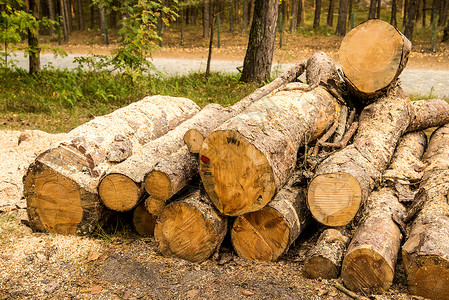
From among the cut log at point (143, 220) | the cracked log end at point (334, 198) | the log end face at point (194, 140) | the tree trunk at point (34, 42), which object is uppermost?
the tree trunk at point (34, 42)

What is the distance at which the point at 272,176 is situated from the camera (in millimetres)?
3197

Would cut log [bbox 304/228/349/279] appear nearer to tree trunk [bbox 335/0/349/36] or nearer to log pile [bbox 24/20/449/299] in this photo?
log pile [bbox 24/20/449/299]

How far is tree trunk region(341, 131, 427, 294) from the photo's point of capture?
3.00 metres

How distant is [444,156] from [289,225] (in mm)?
2104

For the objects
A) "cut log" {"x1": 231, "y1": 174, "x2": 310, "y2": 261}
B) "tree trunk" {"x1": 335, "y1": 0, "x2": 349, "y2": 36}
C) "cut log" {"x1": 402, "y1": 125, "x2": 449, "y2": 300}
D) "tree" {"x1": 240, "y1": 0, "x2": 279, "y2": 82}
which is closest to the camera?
"cut log" {"x1": 402, "y1": 125, "x2": 449, "y2": 300}

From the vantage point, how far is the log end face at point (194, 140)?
12.9ft

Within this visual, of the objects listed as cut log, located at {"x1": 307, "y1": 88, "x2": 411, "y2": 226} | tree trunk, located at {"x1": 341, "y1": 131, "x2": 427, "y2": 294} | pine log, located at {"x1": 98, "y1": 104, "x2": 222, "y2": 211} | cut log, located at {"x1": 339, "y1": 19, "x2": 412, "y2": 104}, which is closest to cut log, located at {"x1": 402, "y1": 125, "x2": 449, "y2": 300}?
tree trunk, located at {"x1": 341, "y1": 131, "x2": 427, "y2": 294}

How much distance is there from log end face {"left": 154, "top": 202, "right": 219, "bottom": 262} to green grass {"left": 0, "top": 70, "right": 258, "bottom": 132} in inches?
168

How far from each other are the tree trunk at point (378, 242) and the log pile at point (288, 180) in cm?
1

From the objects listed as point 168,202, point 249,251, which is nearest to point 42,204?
point 168,202

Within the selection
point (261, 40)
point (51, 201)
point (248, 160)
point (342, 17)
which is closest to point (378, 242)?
point (248, 160)

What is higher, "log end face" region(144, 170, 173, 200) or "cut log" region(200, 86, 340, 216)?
"cut log" region(200, 86, 340, 216)

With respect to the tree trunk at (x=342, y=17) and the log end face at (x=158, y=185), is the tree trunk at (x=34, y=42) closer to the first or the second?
the log end face at (x=158, y=185)

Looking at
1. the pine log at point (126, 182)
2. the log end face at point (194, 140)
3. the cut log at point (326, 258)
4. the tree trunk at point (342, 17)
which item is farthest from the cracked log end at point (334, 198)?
the tree trunk at point (342, 17)
